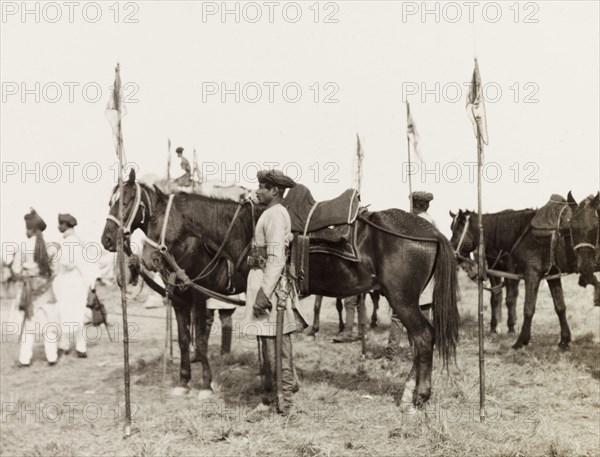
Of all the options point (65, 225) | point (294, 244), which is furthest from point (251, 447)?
point (65, 225)

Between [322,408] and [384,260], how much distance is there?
1.78 metres

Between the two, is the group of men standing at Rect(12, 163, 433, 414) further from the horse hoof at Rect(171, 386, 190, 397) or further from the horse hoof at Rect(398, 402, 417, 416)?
the horse hoof at Rect(398, 402, 417, 416)

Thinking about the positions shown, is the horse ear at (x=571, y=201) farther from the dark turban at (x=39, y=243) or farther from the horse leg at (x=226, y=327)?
the dark turban at (x=39, y=243)

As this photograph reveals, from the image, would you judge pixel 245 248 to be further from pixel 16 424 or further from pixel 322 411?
pixel 16 424

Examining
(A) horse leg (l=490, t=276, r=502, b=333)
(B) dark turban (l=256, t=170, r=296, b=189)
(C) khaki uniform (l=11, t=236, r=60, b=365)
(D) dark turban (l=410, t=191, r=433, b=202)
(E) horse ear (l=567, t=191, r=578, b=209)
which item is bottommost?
(A) horse leg (l=490, t=276, r=502, b=333)

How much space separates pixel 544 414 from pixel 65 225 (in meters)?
7.72

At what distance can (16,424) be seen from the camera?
19.9 ft

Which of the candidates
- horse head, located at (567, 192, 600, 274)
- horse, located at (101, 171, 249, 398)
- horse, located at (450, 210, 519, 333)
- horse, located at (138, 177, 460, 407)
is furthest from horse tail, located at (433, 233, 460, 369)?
horse, located at (450, 210, 519, 333)

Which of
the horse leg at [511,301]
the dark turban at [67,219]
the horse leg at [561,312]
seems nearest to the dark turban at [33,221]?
the dark turban at [67,219]

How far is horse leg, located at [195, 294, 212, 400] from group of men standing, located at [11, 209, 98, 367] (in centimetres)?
346

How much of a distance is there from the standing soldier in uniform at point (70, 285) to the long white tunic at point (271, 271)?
16.2 feet

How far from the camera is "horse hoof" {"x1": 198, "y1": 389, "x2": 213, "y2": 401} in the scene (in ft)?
22.6

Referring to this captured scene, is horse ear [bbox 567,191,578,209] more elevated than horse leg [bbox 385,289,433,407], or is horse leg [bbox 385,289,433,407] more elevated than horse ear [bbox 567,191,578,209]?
horse ear [bbox 567,191,578,209]

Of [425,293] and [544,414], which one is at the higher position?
[425,293]
